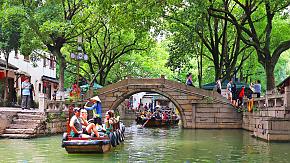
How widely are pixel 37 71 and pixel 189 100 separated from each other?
1688cm

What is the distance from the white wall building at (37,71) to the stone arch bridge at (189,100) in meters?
6.09

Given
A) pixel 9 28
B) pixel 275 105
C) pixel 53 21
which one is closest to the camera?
pixel 275 105

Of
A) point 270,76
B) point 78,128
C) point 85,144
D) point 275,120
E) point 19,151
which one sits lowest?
point 19,151

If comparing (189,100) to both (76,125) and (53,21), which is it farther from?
(76,125)

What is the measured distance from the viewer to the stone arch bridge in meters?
31.2

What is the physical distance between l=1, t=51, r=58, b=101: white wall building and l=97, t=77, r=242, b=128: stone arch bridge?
240 inches

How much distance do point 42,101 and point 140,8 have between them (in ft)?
21.8

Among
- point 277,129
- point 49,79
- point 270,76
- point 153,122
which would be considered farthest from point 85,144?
point 49,79

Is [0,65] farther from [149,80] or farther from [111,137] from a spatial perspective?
[111,137]

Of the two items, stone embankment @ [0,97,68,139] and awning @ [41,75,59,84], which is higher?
awning @ [41,75,59,84]

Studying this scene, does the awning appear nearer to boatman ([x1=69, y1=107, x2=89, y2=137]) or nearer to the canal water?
the canal water

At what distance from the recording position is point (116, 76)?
4625cm

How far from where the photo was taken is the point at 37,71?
1656 inches

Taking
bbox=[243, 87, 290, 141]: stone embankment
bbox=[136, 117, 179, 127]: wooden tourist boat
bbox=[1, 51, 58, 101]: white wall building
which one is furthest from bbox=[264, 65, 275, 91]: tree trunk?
bbox=[1, 51, 58, 101]: white wall building
